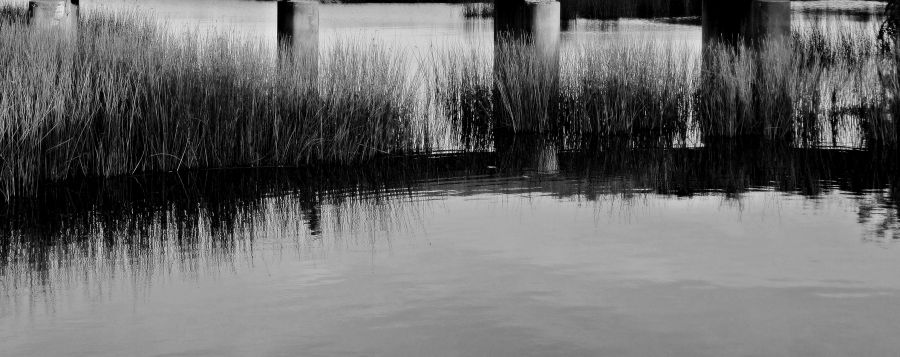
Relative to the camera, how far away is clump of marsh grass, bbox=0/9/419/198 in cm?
953

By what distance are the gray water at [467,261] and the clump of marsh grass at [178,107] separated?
0.42 metres

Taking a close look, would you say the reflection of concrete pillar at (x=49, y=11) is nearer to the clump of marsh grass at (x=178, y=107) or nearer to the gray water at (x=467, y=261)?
the clump of marsh grass at (x=178, y=107)

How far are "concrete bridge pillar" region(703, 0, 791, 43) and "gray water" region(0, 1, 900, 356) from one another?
3.55 m

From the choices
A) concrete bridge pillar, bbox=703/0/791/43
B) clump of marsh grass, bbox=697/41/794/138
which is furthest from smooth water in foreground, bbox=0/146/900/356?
concrete bridge pillar, bbox=703/0/791/43

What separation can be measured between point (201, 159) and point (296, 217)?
7.60 feet

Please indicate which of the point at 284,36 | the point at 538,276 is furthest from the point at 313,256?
the point at 284,36

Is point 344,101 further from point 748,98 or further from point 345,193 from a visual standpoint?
point 748,98

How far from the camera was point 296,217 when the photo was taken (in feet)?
28.6

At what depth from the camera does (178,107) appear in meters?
10.5

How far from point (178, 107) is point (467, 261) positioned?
4180 millimetres

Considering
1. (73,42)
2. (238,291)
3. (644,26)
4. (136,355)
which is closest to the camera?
(136,355)

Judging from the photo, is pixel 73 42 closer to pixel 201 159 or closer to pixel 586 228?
pixel 201 159

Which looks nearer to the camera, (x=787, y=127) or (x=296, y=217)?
(x=296, y=217)

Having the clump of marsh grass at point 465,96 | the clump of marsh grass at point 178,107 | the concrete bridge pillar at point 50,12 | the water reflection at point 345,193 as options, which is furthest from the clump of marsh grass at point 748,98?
the concrete bridge pillar at point 50,12
